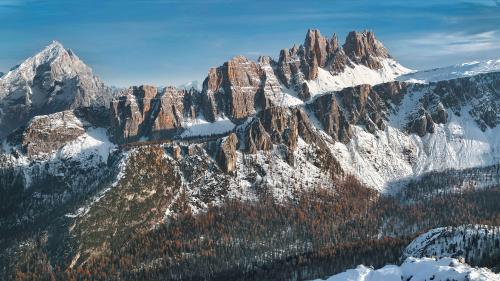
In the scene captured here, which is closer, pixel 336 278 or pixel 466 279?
pixel 466 279

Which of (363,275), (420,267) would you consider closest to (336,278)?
(363,275)

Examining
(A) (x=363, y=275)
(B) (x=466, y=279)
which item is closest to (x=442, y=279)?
(B) (x=466, y=279)

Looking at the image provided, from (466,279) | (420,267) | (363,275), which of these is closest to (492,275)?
(466,279)

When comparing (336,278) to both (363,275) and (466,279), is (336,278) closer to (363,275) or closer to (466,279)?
(363,275)

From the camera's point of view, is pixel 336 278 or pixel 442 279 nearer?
pixel 442 279

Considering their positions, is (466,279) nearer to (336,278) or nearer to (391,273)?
(391,273)
